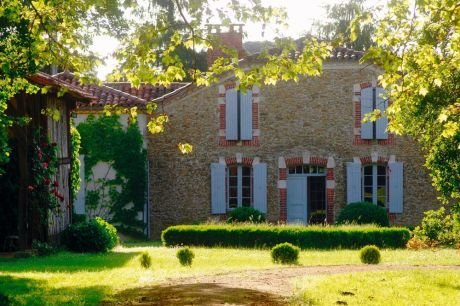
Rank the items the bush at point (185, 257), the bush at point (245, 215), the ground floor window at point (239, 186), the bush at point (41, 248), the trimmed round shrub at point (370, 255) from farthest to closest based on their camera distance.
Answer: the ground floor window at point (239, 186), the bush at point (245, 215), the bush at point (41, 248), the trimmed round shrub at point (370, 255), the bush at point (185, 257)

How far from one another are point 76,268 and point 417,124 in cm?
942

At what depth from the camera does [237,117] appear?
25.0 metres

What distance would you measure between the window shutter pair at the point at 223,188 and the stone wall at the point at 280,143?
22 centimetres

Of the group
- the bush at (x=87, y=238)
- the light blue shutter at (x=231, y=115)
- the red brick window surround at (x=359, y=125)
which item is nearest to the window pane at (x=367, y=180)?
the red brick window surround at (x=359, y=125)

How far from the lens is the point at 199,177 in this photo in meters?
25.0

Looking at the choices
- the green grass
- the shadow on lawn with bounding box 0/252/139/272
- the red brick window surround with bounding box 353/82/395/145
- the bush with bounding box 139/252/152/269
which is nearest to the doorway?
the red brick window surround with bounding box 353/82/395/145

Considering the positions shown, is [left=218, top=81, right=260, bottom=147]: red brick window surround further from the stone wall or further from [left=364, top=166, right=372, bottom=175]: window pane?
[left=364, top=166, right=372, bottom=175]: window pane

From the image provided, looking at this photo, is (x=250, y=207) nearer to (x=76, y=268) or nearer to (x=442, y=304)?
(x=76, y=268)

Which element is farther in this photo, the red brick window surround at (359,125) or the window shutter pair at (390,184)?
the red brick window surround at (359,125)

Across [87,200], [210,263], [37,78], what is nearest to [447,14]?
[210,263]

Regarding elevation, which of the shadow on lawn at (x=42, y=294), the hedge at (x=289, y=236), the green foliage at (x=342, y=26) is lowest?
the hedge at (x=289, y=236)

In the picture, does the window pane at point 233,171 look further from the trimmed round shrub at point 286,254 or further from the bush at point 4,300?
the bush at point 4,300

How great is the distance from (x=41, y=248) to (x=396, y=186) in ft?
42.2

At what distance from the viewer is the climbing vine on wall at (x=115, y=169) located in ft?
80.2
